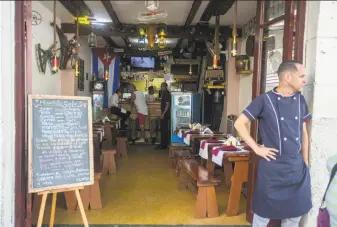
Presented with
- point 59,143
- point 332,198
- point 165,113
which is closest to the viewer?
point 332,198

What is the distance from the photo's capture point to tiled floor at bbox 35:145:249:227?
3873mm

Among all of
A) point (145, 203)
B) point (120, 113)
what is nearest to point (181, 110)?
point (120, 113)

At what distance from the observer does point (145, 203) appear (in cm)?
450

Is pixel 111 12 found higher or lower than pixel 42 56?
higher

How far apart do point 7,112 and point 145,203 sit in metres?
2.37

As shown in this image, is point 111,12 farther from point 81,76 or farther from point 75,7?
point 81,76

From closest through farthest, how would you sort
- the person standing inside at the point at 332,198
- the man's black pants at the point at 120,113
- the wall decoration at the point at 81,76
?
the person standing inside at the point at 332,198 < the wall decoration at the point at 81,76 < the man's black pants at the point at 120,113

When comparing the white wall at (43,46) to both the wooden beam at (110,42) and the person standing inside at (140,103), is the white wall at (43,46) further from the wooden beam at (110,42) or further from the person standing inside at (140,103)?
the person standing inside at (140,103)

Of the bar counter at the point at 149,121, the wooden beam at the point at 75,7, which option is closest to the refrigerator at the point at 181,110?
the bar counter at the point at 149,121

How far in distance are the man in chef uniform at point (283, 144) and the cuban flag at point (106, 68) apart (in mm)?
8303

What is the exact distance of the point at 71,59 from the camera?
22.2 feet

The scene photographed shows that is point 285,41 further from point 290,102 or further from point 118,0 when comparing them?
point 118,0

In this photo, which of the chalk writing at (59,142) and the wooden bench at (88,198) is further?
the wooden bench at (88,198)

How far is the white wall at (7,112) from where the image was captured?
9.18 feet
